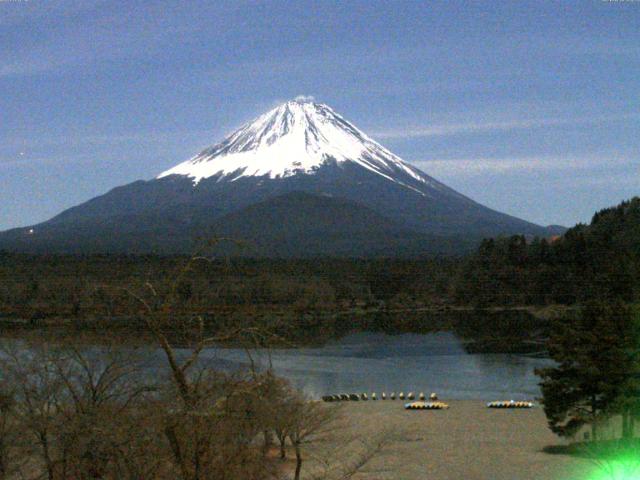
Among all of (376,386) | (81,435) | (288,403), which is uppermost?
(81,435)

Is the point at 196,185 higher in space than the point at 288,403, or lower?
higher

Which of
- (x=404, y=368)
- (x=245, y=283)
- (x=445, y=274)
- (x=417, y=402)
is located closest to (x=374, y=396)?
(x=417, y=402)

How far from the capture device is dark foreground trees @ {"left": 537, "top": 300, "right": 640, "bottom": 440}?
15.0 m

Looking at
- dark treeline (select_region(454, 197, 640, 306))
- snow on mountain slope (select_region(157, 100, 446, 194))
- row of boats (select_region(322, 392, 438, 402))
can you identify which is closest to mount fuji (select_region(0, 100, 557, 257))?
snow on mountain slope (select_region(157, 100, 446, 194))

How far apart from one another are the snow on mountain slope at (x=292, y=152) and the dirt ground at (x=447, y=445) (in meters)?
100

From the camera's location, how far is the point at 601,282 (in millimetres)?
45312

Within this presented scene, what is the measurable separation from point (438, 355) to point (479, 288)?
16428mm

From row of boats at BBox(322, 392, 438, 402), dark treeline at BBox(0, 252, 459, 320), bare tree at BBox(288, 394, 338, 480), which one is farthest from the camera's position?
dark treeline at BBox(0, 252, 459, 320)

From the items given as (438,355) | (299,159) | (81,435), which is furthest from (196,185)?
(81,435)

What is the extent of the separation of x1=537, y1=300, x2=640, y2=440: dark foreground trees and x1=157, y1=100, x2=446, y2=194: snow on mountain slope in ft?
343

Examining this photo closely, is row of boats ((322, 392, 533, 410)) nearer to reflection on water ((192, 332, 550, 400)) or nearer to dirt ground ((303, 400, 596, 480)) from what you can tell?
dirt ground ((303, 400, 596, 480))

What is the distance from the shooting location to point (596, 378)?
15078mm

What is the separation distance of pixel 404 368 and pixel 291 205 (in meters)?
69.5

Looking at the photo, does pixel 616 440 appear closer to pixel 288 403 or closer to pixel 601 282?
pixel 288 403
